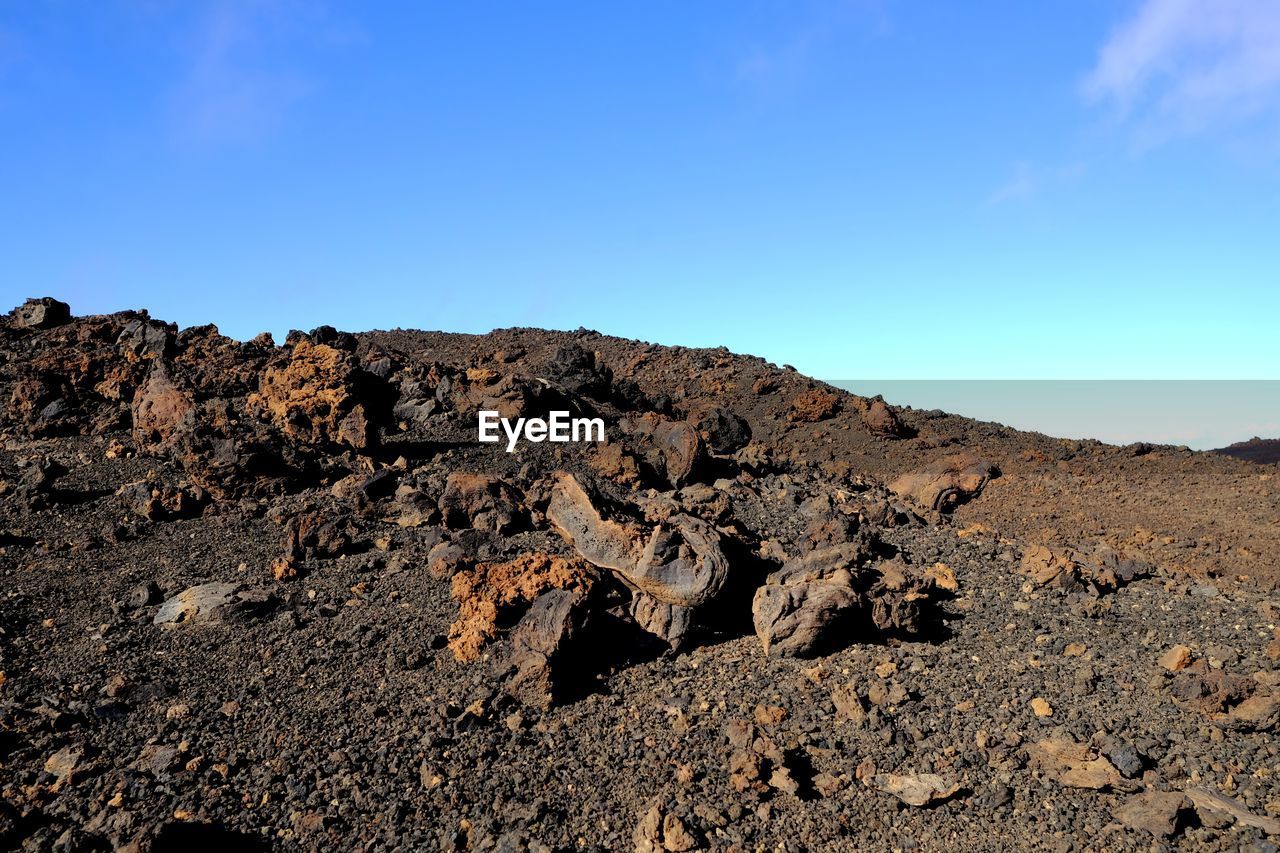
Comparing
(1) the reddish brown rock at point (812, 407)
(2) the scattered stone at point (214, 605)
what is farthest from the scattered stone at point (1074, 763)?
(1) the reddish brown rock at point (812, 407)

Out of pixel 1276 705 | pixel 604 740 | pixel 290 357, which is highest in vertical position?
pixel 290 357

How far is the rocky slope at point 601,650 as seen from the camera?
576 centimetres

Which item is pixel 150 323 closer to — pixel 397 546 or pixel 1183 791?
pixel 397 546

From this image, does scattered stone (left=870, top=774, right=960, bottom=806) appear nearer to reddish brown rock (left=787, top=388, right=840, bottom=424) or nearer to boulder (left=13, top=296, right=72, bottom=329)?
reddish brown rock (left=787, top=388, right=840, bottom=424)

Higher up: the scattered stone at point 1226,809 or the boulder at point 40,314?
the boulder at point 40,314

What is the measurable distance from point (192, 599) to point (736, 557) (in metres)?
4.98

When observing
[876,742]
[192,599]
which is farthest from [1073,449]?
[192,599]

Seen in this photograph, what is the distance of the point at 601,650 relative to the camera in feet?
24.2

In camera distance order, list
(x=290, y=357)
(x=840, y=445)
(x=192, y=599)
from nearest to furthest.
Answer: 1. (x=192, y=599)
2. (x=290, y=357)
3. (x=840, y=445)

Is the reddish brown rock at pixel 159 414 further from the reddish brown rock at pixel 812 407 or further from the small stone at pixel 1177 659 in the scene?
the small stone at pixel 1177 659

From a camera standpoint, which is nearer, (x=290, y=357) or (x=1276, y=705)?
(x=1276, y=705)

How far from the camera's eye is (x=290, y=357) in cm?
1397

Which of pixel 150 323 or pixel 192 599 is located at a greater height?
pixel 150 323

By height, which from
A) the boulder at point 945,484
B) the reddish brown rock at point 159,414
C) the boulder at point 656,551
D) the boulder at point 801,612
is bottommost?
the boulder at point 801,612
